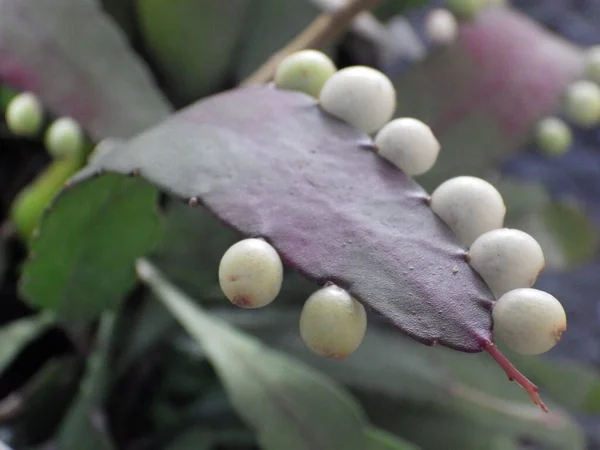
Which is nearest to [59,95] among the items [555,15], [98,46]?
[98,46]

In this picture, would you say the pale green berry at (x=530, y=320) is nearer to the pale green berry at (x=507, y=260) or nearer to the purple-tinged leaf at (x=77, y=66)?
the pale green berry at (x=507, y=260)

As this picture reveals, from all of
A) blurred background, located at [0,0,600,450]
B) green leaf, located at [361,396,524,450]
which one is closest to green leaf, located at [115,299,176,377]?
blurred background, located at [0,0,600,450]

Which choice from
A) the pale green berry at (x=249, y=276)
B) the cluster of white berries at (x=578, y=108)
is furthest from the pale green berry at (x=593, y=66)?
the pale green berry at (x=249, y=276)

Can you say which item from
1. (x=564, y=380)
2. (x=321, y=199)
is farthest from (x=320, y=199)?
(x=564, y=380)

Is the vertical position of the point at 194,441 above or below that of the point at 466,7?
below

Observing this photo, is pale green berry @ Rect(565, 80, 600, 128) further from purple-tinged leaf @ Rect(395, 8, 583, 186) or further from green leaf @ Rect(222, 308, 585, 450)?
green leaf @ Rect(222, 308, 585, 450)

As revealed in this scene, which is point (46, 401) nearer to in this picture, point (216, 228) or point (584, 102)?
point (216, 228)
